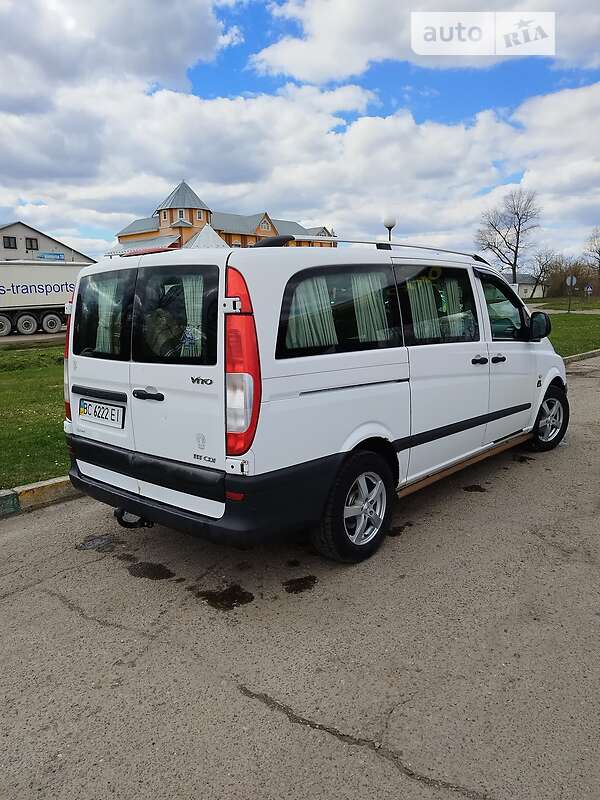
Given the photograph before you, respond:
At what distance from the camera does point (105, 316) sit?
3621 mm

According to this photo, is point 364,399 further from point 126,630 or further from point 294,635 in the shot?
point 126,630

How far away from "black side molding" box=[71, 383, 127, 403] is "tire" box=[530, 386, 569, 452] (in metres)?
4.17

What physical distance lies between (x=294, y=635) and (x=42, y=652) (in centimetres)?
126

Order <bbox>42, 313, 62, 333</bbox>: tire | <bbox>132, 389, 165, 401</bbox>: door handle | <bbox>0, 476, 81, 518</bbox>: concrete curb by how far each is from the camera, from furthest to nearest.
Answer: <bbox>42, 313, 62, 333</bbox>: tire < <bbox>0, 476, 81, 518</bbox>: concrete curb < <bbox>132, 389, 165, 401</bbox>: door handle

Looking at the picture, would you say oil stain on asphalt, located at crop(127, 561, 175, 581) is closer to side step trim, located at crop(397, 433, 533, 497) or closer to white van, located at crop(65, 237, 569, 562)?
white van, located at crop(65, 237, 569, 562)

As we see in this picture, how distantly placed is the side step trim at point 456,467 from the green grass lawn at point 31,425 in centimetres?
315

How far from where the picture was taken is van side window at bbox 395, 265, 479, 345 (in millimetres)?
3980

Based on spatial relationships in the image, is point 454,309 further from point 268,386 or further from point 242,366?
point 242,366

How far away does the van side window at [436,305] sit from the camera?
398cm

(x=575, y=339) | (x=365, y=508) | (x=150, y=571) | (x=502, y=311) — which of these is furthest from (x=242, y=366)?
(x=575, y=339)

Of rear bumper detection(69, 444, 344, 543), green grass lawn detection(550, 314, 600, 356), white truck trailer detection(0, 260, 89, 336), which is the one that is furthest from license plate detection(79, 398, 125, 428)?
white truck trailer detection(0, 260, 89, 336)

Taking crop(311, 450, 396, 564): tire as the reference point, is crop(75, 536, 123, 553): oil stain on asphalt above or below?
below

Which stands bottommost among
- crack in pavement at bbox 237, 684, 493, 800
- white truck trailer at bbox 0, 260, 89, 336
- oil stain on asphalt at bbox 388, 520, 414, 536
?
crack in pavement at bbox 237, 684, 493, 800

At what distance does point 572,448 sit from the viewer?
6262mm
